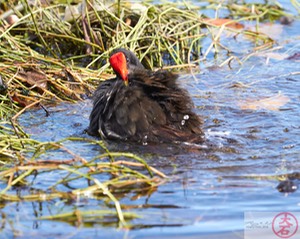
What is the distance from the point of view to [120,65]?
509cm

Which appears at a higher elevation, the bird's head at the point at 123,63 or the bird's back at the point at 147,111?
the bird's head at the point at 123,63

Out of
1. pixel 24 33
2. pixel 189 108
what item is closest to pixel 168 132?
pixel 189 108

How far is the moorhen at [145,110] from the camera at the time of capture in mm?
4867

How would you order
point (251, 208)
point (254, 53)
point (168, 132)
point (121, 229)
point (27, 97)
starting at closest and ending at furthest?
point (121, 229)
point (251, 208)
point (168, 132)
point (27, 97)
point (254, 53)

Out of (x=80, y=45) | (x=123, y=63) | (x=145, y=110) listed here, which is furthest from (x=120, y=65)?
(x=80, y=45)

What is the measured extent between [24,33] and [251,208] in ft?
12.9

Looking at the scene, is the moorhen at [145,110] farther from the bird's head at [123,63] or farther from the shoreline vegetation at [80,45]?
the shoreline vegetation at [80,45]

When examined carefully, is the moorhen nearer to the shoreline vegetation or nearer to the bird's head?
the bird's head

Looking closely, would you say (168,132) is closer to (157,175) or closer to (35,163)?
(157,175)

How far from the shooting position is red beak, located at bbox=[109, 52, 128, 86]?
16.5 feet

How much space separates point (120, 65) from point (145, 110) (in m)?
0.41

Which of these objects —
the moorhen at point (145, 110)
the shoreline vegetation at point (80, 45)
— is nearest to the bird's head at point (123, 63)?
the moorhen at point (145, 110)

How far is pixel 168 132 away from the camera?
4.90 m

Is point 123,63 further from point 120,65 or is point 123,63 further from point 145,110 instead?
point 145,110
